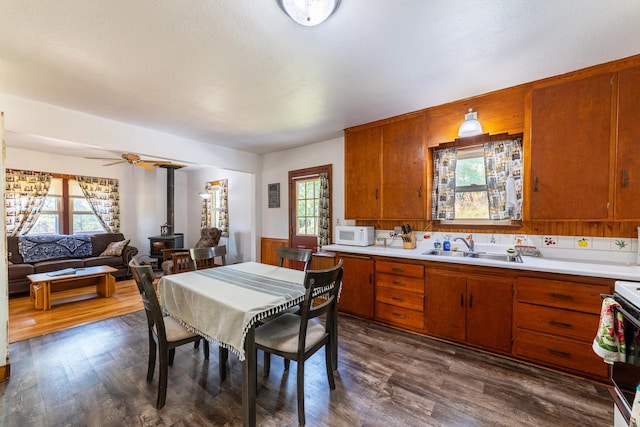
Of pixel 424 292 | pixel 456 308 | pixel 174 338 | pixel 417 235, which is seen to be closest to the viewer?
pixel 174 338

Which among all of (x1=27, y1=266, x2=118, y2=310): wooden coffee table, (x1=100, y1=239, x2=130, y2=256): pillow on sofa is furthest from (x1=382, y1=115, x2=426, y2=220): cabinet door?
(x1=100, y1=239, x2=130, y2=256): pillow on sofa

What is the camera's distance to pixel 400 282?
283 cm

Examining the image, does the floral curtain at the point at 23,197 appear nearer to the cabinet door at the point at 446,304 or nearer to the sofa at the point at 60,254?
the sofa at the point at 60,254

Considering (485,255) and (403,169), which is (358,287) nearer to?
(485,255)

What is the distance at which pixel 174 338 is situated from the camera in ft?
5.90

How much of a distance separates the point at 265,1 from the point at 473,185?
269 cm

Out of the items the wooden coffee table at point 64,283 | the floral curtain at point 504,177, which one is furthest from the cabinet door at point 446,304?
the wooden coffee table at point 64,283

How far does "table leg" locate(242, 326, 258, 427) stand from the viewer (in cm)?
147

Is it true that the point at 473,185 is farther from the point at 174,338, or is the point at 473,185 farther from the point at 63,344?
the point at 63,344

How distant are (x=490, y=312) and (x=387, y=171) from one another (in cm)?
185

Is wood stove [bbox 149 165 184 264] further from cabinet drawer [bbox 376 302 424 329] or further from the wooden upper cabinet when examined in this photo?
cabinet drawer [bbox 376 302 424 329]

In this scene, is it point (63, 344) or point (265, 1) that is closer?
point (265, 1)

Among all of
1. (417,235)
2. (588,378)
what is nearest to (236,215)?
(417,235)

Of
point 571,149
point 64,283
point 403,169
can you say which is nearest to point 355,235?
point 403,169
